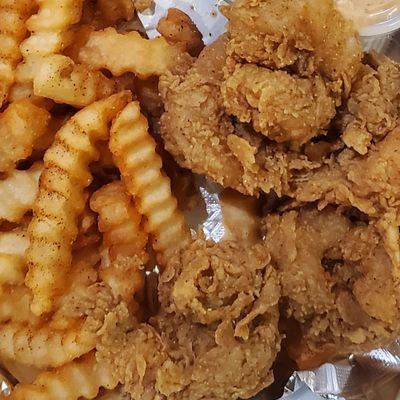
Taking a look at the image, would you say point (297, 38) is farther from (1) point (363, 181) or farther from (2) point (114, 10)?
(2) point (114, 10)

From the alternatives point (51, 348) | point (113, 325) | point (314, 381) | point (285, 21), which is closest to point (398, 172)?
point (285, 21)

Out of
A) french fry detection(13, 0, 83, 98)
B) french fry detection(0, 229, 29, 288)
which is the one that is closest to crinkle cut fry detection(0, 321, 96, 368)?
french fry detection(0, 229, 29, 288)

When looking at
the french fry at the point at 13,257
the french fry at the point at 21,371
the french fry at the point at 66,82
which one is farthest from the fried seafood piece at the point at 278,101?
the french fry at the point at 21,371

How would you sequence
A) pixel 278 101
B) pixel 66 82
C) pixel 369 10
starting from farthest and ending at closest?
pixel 369 10 < pixel 66 82 < pixel 278 101

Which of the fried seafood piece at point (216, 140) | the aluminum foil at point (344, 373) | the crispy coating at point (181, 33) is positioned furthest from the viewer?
the crispy coating at point (181, 33)

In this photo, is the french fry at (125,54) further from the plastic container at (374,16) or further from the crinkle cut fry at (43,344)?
the crinkle cut fry at (43,344)

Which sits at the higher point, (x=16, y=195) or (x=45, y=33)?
(x=45, y=33)

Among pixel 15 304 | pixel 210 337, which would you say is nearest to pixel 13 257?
pixel 15 304
